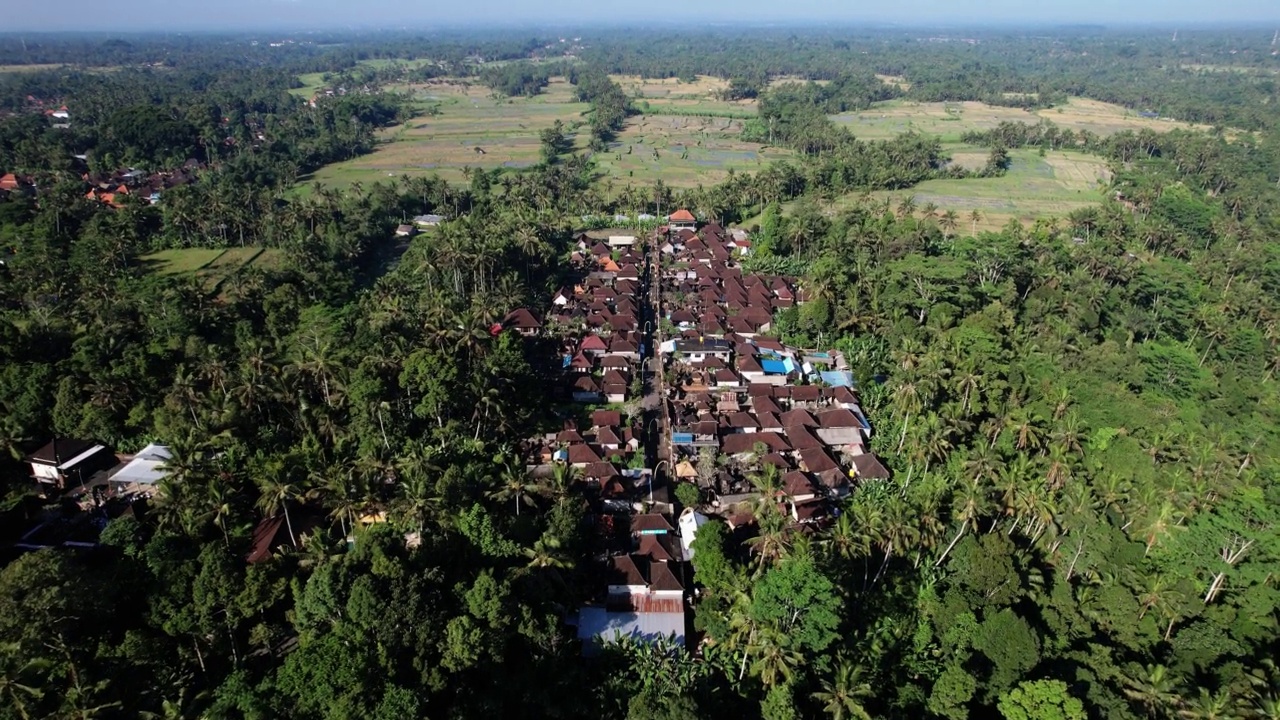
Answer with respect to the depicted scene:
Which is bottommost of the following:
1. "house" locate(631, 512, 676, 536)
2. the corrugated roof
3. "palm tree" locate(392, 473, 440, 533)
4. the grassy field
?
"house" locate(631, 512, 676, 536)

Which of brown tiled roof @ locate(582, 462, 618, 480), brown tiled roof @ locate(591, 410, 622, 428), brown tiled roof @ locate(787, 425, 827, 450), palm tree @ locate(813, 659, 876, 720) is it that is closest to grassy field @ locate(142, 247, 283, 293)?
brown tiled roof @ locate(591, 410, 622, 428)

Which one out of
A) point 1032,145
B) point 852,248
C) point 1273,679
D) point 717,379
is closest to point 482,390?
point 717,379

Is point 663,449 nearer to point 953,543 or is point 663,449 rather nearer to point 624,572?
point 624,572

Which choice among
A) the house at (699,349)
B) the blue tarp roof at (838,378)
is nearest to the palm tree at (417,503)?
the house at (699,349)

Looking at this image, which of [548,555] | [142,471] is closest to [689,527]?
[548,555]

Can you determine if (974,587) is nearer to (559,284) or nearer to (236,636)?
(236,636)

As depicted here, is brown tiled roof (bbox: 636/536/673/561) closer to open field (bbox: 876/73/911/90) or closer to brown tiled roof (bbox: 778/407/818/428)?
brown tiled roof (bbox: 778/407/818/428)
